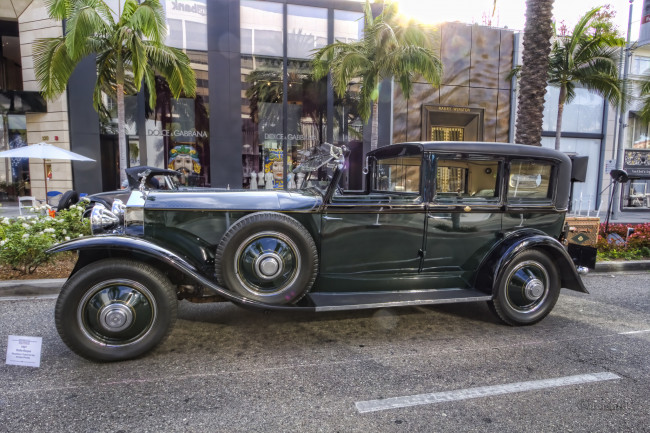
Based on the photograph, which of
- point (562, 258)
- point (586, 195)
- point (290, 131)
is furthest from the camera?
point (586, 195)

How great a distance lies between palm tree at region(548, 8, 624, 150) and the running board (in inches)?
409

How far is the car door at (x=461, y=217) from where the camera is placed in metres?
3.75

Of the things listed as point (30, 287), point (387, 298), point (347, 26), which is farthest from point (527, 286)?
point (347, 26)

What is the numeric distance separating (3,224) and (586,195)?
1972 cm

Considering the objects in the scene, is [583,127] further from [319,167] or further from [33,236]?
[33,236]

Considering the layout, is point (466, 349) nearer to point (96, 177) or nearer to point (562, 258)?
point (562, 258)

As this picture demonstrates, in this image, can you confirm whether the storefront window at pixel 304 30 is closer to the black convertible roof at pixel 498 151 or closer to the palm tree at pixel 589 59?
the palm tree at pixel 589 59

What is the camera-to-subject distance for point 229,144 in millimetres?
12961

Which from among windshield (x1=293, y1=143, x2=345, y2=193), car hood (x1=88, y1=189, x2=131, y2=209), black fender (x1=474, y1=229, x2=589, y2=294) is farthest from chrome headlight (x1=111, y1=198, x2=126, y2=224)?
black fender (x1=474, y1=229, x2=589, y2=294)

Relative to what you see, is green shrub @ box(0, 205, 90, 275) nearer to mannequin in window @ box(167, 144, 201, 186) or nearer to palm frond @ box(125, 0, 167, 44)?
palm frond @ box(125, 0, 167, 44)

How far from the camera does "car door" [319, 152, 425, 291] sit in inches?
138

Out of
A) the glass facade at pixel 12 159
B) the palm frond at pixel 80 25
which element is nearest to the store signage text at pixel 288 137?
the palm frond at pixel 80 25

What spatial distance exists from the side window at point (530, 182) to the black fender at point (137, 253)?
248 centimetres

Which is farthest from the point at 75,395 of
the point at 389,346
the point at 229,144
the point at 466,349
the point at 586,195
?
the point at 586,195
